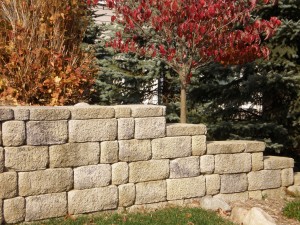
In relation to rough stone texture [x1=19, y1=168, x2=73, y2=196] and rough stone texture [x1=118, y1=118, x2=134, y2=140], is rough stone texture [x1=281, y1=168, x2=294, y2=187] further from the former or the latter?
rough stone texture [x1=19, y1=168, x2=73, y2=196]

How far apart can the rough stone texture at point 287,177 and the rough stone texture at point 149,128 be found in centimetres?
249

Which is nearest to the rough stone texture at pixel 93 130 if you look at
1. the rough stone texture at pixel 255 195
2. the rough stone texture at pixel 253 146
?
the rough stone texture at pixel 253 146

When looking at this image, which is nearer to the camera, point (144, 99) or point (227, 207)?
point (227, 207)

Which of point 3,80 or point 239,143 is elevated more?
point 3,80

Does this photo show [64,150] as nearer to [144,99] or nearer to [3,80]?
[3,80]

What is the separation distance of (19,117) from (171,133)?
2203 mm

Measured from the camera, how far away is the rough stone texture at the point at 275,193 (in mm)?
7622

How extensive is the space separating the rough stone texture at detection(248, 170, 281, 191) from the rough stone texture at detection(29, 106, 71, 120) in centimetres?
326

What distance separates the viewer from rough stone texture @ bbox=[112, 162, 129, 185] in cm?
628

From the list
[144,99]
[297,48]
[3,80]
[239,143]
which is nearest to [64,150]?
[3,80]

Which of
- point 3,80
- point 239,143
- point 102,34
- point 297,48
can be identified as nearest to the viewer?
point 3,80

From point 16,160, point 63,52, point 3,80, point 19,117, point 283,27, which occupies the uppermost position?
point 283,27

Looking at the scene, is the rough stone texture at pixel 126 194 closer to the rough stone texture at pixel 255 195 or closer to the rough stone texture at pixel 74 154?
the rough stone texture at pixel 74 154

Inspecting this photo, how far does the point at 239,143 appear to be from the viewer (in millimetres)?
7273
